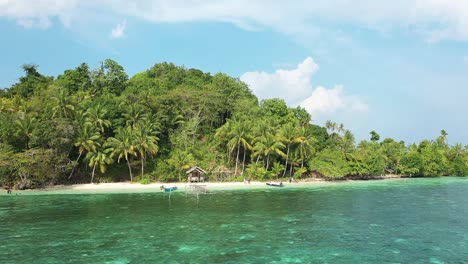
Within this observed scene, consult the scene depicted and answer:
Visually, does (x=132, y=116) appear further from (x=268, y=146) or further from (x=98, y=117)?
(x=268, y=146)

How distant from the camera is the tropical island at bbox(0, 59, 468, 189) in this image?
46.3m

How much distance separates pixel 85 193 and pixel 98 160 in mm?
5795

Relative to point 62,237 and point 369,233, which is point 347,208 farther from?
point 62,237

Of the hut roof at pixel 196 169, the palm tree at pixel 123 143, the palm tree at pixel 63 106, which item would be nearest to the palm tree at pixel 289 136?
the hut roof at pixel 196 169

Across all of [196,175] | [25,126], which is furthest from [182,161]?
[25,126]

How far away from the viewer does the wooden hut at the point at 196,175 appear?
5072cm

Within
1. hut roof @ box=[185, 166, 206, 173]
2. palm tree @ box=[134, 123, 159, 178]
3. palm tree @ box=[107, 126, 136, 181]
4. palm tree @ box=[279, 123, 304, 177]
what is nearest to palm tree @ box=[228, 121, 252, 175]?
palm tree @ box=[279, 123, 304, 177]

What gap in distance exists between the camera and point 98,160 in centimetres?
4800

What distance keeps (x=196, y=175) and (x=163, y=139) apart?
385 inches

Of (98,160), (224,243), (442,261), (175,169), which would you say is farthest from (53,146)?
(442,261)

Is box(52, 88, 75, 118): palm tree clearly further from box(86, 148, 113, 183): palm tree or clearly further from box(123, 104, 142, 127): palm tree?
box(123, 104, 142, 127): palm tree

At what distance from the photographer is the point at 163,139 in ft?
190

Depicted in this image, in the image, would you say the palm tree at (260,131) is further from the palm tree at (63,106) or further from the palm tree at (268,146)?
the palm tree at (63,106)

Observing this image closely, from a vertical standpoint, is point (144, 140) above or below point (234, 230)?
above
